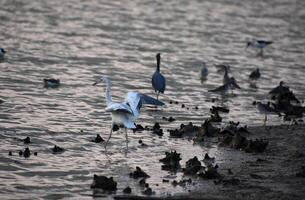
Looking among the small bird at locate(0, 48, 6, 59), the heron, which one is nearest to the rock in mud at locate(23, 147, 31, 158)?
the heron

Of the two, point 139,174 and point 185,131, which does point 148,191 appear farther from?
point 185,131

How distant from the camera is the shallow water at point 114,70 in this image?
41.1 feet

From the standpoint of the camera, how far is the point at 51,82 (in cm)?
1853

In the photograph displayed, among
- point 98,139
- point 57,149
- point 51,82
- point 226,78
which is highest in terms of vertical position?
point 226,78

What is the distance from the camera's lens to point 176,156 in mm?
12609

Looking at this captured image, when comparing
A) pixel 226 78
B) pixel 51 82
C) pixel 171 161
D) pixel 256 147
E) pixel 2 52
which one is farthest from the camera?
pixel 2 52

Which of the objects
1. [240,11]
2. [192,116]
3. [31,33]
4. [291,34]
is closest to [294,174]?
[192,116]

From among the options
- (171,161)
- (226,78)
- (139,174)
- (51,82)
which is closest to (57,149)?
(139,174)

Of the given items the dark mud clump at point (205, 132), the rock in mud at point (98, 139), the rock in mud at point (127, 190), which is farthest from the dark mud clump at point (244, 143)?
the rock in mud at point (127, 190)

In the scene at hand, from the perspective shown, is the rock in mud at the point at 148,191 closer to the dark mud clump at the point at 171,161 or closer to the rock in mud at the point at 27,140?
the dark mud clump at the point at 171,161

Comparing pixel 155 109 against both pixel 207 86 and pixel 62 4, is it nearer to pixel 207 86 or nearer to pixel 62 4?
pixel 207 86

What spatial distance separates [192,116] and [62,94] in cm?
350

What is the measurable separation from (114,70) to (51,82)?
3913 millimetres

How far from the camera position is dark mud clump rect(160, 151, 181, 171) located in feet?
41.0
